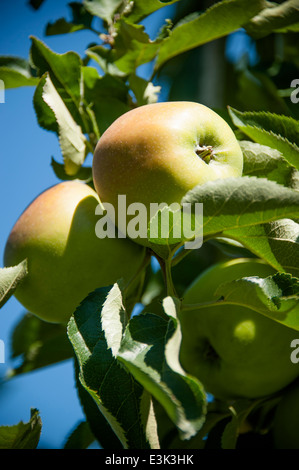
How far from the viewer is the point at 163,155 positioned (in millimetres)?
780

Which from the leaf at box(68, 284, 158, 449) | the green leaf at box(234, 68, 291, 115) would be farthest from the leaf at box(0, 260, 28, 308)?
the green leaf at box(234, 68, 291, 115)

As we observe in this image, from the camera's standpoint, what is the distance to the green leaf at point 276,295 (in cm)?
74

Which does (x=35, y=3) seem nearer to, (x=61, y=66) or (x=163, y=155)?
(x=61, y=66)

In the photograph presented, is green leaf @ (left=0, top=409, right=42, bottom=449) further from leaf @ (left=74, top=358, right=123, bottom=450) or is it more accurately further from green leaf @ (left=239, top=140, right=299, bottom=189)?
green leaf @ (left=239, top=140, right=299, bottom=189)

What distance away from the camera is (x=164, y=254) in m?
0.82

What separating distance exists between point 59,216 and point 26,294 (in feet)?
0.52

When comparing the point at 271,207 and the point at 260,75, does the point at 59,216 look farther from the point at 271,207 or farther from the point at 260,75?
the point at 260,75

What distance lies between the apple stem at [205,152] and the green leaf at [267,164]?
8 centimetres

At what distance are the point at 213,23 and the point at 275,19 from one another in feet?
0.50

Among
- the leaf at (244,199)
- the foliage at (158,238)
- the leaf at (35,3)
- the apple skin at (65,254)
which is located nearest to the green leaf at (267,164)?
the foliage at (158,238)

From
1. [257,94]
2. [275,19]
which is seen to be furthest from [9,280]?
[257,94]

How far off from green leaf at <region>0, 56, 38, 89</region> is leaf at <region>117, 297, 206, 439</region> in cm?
63
